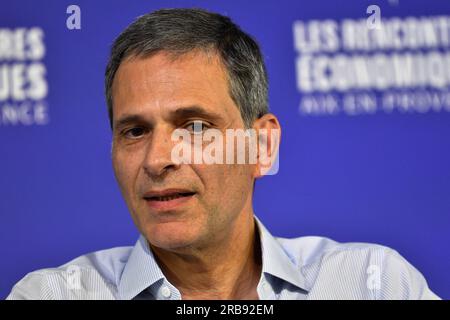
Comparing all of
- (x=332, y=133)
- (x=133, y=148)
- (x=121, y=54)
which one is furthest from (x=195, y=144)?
(x=332, y=133)

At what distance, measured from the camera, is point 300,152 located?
1.96 metres

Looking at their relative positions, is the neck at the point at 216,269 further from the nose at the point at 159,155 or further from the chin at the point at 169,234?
the nose at the point at 159,155

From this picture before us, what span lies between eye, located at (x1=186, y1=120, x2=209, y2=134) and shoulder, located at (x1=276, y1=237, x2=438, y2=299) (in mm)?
439

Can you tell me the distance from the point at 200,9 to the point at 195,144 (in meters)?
0.36

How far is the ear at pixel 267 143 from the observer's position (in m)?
1.89

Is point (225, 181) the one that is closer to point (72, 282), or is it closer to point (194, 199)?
point (194, 199)

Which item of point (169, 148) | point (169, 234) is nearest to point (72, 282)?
point (169, 234)

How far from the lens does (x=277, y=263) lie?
1.84 m

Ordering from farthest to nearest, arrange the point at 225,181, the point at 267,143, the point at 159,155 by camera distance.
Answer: the point at 267,143
the point at 225,181
the point at 159,155

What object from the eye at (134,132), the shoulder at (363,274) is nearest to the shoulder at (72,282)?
the eye at (134,132)

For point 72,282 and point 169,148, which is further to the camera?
point 72,282

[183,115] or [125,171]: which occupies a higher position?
[183,115]

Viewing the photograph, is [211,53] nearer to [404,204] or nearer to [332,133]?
[332,133]

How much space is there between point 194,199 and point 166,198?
2.6 inches
